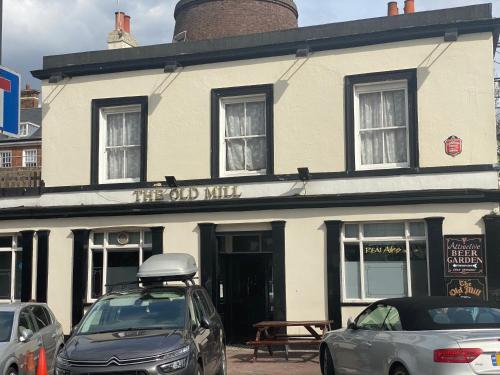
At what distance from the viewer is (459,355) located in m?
7.20

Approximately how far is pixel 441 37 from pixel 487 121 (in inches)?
84.4

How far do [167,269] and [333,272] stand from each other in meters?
4.89

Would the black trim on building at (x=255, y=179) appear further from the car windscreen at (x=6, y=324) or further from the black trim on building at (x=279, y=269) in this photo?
the car windscreen at (x=6, y=324)

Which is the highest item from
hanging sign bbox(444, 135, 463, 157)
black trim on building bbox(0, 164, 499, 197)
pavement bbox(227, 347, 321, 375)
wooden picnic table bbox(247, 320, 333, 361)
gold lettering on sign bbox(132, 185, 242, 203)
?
hanging sign bbox(444, 135, 463, 157)

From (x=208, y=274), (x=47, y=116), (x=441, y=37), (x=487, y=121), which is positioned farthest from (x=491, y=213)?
(x=47, y=116)

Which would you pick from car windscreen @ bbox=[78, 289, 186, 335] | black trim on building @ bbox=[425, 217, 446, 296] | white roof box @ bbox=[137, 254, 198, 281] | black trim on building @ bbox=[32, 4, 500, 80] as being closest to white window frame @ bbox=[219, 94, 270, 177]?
black trim on building @ bbox=[32, 4, 500, 80]

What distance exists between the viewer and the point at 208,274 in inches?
600

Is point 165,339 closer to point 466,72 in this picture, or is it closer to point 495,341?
point 495,341

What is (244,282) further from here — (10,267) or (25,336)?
(25,336)

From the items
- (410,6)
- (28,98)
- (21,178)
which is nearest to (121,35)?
(21,178)

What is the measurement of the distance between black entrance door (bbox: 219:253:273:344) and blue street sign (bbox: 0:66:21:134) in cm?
760

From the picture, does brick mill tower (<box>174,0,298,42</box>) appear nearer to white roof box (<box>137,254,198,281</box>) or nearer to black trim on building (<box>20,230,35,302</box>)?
black trim on building (<box>20,230,35,302</box>)

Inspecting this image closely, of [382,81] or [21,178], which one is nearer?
[382,81]

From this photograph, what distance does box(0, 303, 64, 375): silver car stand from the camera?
29.3 feet
